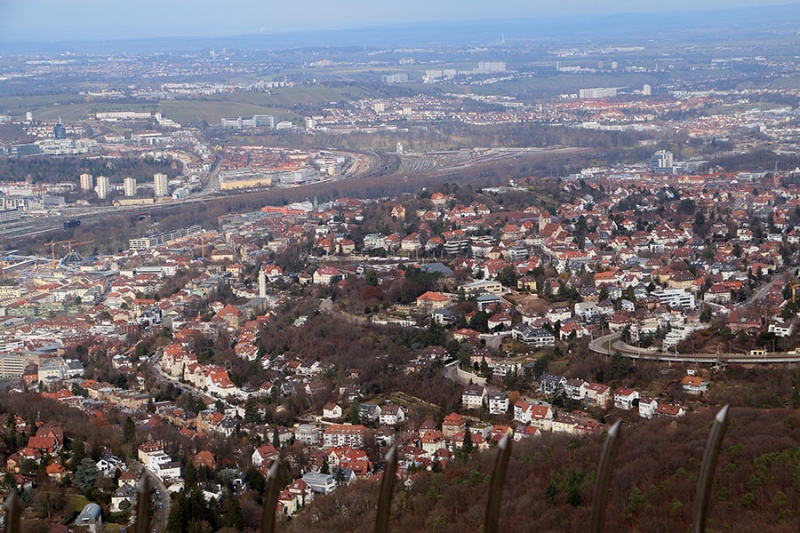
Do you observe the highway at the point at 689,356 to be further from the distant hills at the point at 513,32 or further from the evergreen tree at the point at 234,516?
the distant hills at the point at 513,32

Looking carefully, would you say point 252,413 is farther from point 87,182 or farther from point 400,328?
point 87,182

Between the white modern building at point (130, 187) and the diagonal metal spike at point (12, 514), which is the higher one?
the diagonal metal spike at point (12, 514)

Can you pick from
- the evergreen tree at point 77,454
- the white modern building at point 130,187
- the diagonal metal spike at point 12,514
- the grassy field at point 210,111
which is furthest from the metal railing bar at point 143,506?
the grassy field at point 210,111

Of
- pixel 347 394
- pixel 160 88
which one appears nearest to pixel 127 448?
pixel 347 394

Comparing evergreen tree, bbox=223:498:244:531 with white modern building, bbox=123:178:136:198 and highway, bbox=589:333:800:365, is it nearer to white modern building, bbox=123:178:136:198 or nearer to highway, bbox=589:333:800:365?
highway, bbox=589:333:800:365

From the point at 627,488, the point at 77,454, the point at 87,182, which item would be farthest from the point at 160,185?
the point at 627,488

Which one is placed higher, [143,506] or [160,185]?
[143,506]

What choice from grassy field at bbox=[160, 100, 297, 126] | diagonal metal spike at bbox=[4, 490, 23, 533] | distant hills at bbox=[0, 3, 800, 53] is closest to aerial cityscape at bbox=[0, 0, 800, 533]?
diagonal metal spike at bbox=[4, 490, 23, 533]
